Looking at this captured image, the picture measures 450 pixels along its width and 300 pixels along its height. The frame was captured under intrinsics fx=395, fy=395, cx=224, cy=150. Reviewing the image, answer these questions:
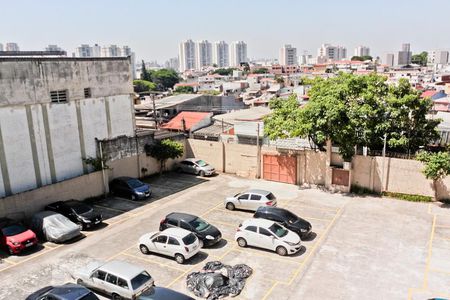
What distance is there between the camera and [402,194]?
25.7 m

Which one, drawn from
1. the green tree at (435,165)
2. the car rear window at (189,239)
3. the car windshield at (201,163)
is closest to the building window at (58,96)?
the car windshield at (201,163)

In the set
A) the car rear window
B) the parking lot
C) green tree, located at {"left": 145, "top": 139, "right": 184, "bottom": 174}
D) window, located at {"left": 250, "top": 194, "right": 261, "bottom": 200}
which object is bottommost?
the parking lot

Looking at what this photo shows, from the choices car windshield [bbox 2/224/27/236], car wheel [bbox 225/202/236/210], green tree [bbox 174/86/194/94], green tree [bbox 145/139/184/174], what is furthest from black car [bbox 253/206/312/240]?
green tree [bbox 174/86/194/94]

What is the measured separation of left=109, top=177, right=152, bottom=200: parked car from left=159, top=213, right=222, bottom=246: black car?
7.04 metres

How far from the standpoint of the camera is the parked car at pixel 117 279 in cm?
1452

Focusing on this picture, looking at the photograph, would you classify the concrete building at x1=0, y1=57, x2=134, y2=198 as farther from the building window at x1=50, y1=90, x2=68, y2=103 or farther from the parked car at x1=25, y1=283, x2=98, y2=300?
the parked car at x1=25, y1=283, x2=98, y2=300

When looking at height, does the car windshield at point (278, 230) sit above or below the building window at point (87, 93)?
below

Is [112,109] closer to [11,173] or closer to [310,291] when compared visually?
[11,173]

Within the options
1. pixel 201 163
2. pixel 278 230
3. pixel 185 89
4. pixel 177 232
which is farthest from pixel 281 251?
pixel 185 89

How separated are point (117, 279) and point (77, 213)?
8.91 metres

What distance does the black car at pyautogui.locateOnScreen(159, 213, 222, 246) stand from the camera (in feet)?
63.2

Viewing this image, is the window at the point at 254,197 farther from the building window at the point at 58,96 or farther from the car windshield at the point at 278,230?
the building window at the point at 58,96

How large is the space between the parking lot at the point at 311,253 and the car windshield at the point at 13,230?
1.17m

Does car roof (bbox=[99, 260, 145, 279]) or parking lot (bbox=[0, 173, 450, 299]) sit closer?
car roof (bbox=[99, 260, 145, 279])
